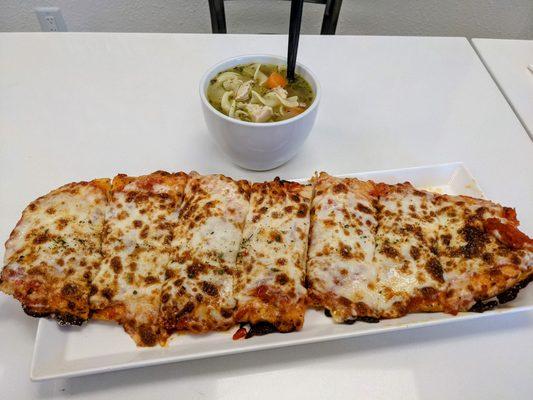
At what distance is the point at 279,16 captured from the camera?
3.69 m

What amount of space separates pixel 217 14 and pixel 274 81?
1409 millimetres

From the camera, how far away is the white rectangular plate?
46.8 inches

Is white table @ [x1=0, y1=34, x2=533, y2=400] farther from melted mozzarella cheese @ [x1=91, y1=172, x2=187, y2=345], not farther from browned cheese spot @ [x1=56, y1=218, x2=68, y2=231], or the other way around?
browned cheese spot @ [x1=56, y1=218, x2=68, y2=231]

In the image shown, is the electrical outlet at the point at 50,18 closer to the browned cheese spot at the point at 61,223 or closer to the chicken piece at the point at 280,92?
the chicken piece at the point at 280,92

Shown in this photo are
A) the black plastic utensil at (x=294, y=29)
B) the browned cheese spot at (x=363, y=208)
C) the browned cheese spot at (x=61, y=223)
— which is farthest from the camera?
the black plastic utensil at (x=294, y=29)

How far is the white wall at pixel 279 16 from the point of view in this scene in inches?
142

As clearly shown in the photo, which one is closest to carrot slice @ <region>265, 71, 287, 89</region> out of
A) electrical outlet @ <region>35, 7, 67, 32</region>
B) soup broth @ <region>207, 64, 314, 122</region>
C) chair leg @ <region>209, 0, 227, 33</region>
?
soup broth @ <region>207, 64, 314, 122</region>

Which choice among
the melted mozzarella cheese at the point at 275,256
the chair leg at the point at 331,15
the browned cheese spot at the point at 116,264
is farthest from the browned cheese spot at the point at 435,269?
the chair leg at the point at 331,15

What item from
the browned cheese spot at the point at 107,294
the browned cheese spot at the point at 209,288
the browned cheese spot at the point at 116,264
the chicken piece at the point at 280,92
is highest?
the chicken piece at the point at 280,92

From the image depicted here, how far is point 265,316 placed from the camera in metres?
1.27

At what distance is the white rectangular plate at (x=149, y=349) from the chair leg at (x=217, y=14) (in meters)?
2.30

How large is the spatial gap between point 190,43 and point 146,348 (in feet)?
6.71

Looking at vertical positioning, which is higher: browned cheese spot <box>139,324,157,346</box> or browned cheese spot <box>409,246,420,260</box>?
browned cheese spot <box>409,246,420,260</box>

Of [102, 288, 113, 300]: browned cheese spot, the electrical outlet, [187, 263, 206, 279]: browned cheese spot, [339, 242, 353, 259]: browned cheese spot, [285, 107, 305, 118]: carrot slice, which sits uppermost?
[285, 107, 305, 118]: carrot slice
